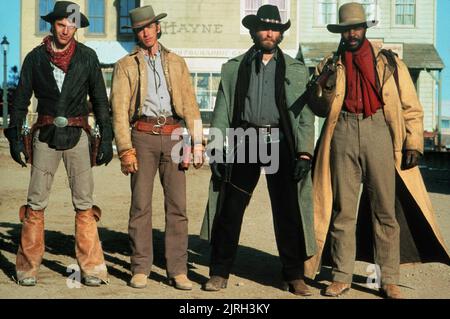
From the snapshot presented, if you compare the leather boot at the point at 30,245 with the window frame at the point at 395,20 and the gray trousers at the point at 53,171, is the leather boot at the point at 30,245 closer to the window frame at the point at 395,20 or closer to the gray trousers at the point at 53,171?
the gray trousers at the point at 53,171

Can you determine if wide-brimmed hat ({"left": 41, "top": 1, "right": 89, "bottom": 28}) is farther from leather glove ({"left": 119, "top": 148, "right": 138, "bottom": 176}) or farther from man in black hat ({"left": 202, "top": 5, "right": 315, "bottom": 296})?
man in black hat ({"left": 202, "top": 5, "right": 315, "bottom": 296})

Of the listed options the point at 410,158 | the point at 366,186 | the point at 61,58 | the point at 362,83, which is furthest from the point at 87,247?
the point at 410,158

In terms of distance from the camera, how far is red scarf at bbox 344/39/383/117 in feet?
21.0

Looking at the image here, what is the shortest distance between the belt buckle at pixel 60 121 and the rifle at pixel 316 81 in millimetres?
1818

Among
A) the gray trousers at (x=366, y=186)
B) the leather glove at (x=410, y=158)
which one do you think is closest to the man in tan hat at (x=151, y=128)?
the gray trousers at (x=366, y=186)

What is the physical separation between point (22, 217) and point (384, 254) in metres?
2.94

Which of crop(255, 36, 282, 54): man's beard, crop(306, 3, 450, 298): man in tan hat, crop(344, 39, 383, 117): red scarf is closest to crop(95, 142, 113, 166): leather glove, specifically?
crop(255, 36, 282, 54): man's beard

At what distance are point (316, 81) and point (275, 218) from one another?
1178 mm

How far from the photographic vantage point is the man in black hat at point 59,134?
659 centimetres

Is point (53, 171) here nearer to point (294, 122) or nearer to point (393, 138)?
point (294, 122)

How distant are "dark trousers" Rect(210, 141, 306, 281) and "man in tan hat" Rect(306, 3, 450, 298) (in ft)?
0.57

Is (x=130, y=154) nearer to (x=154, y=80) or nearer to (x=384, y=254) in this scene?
(x=154, y=80)

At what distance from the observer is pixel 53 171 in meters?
6.68
